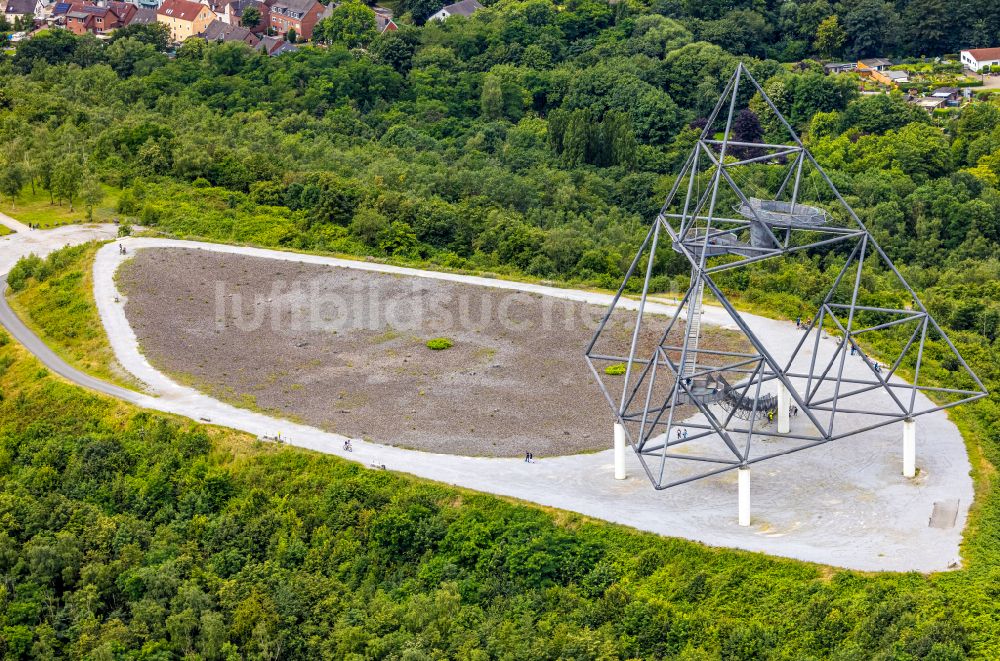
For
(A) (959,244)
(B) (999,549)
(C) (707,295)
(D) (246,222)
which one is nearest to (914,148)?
(A) (959,244)

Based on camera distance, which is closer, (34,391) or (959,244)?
(34,391)

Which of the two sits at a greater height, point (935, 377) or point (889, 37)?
point (889, 37)

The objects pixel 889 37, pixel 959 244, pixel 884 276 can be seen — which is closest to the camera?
pixel 884 276

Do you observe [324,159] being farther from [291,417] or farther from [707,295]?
[291,417]

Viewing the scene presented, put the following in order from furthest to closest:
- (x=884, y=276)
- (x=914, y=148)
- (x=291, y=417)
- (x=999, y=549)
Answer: (x=914, y=148) → (x=884, y=276) → (x=291, y=417) → (x=999, y=549)

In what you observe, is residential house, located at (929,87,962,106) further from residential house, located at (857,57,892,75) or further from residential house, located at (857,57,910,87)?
residential house, located at (857,57,892,75)

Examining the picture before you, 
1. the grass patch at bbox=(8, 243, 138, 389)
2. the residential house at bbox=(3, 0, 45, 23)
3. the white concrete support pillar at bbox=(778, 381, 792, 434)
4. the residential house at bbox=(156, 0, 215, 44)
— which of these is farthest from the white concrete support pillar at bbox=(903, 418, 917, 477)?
the residential house at bbox=(3, 0, 45, 23)

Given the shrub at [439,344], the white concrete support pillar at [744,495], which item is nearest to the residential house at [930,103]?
the shrub at [439,344]
